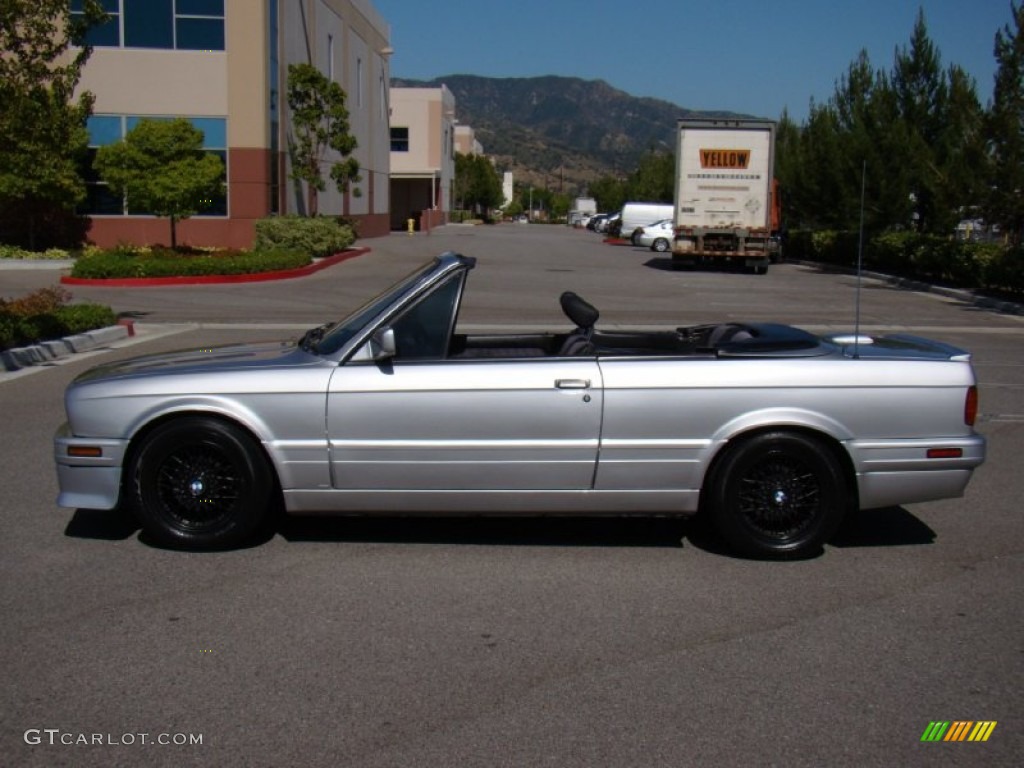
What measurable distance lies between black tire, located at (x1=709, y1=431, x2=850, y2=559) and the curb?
9275 mm

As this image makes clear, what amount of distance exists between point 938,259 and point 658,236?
71.5ft

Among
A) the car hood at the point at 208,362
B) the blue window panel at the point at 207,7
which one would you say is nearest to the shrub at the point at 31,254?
the blue window panel at the point at 207,7

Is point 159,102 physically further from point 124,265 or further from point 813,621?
point 813,621

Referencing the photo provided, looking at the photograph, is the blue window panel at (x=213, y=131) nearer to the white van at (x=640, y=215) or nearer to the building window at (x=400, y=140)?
the white van at (x=640, y=215)

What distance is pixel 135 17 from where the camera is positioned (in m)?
29.8

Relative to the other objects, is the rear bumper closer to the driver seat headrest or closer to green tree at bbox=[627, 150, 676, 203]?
the driver seat headrest

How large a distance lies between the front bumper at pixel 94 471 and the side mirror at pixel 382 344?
54.4 inches

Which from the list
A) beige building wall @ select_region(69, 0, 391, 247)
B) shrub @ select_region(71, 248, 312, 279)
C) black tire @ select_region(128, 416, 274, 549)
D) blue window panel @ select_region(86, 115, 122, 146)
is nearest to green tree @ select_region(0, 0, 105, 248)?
shrub @ select_region(71, 248, 312, 279)

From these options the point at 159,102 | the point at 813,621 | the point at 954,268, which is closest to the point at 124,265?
the point at 159,102

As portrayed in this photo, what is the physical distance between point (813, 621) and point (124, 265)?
21431 millimetres

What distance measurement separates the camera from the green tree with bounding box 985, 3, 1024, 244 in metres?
23.9

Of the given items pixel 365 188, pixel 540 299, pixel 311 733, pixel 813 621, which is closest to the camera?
pixel 311 733

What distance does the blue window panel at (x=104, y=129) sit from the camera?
30.2 meters

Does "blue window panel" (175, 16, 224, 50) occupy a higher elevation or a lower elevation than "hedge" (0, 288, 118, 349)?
higher
